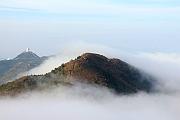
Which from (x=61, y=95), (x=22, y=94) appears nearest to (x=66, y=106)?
(x=61, y=95)

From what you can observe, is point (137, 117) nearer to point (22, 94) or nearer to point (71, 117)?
point (71, 117)

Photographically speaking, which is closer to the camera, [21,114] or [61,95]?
[21,114]

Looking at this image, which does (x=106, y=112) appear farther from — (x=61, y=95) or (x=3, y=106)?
(x=3, y=106)

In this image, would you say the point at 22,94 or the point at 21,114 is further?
the point at 22,94

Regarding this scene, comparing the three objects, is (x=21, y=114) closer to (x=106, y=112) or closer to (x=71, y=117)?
(x=71, y=117)

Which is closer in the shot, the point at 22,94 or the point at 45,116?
the point at 45,116

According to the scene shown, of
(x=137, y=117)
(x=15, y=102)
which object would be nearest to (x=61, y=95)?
(x=15, y=102)

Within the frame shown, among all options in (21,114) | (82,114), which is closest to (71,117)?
(82,114)
